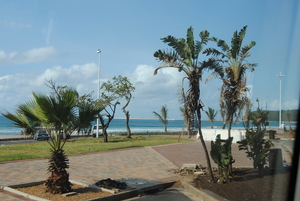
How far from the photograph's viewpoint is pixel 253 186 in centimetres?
760

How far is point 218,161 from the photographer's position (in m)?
8.45

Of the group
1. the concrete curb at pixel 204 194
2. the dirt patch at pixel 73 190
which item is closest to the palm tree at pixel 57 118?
the dirt patch at pixel 73 190

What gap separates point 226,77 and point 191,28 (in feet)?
6.94

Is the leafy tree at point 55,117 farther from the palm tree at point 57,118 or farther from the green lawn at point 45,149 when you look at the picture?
the green lawn at point 45,149

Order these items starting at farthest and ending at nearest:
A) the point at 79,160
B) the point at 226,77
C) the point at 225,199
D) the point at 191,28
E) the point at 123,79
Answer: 1. the point at 123,79
2. the point at 79,160
3. the point at 226,77
4. the point at 191,28
5. the point at 225,199

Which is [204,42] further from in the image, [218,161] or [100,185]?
[100,185]

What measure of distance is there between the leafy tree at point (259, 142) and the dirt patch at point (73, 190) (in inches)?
164

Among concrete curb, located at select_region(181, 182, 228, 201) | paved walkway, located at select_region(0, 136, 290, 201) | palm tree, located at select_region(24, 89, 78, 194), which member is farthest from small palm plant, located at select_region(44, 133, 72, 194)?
concrete curb, located at select_region(181, 182, 228, 201)

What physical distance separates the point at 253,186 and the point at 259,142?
1373 millimetres

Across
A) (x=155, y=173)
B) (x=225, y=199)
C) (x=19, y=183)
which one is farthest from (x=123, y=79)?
(x=225, y=199)

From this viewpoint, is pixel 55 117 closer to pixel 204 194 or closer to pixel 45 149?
pixel 204 194

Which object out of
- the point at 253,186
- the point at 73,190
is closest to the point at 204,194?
the point at 253,186

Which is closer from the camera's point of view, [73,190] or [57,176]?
[57,176]

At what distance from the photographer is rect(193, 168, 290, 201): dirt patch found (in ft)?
21.9
